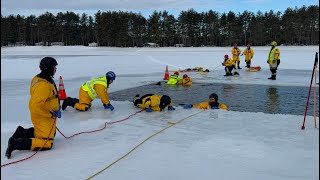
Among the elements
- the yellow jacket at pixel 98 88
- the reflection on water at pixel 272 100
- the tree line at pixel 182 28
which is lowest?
the reflection on water at pixel 272 100

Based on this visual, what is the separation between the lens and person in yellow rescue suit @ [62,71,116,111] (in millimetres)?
8141

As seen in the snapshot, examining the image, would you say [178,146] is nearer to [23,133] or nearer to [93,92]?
[23,133]

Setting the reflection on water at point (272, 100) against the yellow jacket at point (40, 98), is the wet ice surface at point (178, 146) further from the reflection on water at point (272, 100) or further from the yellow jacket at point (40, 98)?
the yellow jacket at point (40, 98)

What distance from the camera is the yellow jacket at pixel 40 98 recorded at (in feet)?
16.8

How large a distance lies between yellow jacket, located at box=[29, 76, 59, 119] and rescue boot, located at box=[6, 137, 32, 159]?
1.18ft

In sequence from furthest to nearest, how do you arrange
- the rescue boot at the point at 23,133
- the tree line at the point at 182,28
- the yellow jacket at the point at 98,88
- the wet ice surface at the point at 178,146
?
the tree line at the point at 182,28
the yellow jacket at the point at 98,88
the rescue boot at the point at 23,133
the wet ice surface at the point at 178,146

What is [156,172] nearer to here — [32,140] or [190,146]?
[190,146]

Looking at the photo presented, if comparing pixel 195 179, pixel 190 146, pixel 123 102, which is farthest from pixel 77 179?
pixel 123 102

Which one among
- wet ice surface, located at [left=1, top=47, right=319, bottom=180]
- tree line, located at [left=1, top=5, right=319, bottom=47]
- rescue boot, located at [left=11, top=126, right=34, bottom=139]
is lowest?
wet ice surface, located at [left=1, top=47, right=319, bottom=180]

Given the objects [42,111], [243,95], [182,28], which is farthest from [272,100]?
[182,28]

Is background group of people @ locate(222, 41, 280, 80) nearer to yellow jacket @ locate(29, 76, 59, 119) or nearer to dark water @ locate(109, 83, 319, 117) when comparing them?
dark water @ locate(109, 83, 319, 117)

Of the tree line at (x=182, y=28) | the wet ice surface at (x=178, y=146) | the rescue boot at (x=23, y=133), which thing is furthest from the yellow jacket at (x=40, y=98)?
the tree line at (x=182, y=28)

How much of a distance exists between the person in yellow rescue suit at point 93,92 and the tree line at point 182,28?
7155 cm

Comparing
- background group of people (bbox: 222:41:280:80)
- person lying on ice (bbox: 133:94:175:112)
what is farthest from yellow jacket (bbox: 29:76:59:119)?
background group of people (bbox: 222:41:280:80)
